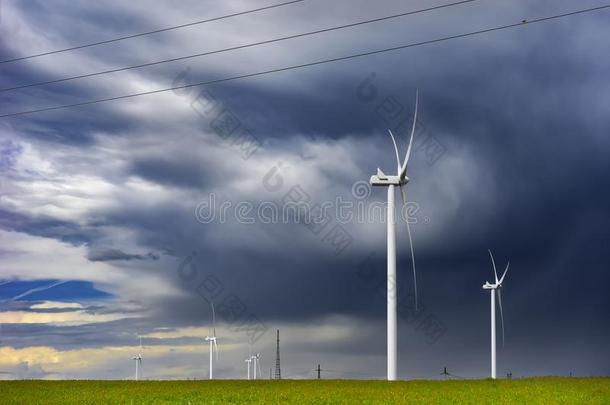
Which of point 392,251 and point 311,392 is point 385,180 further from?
point 311,392

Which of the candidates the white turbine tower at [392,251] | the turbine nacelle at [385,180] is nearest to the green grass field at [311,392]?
the white turbine tower at [392,251]

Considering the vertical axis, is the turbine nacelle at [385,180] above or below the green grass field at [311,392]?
above

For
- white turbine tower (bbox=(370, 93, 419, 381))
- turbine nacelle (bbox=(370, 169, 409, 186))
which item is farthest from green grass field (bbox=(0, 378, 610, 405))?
turbine nacelle (bbox=(370, 169, 409, 186))

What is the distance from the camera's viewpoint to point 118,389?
43094mm

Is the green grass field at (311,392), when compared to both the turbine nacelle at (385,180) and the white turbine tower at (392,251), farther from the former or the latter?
the turbine nacelle at (385,180)

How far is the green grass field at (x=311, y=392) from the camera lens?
34844 mm

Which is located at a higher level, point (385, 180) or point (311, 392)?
point (385, 180)

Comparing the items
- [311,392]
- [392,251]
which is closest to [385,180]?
[392,251]

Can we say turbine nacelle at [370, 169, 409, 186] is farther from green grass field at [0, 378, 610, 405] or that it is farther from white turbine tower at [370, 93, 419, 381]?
green grass field at [0, 378, 610, 405]

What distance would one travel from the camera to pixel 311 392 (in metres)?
38.7

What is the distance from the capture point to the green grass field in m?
34.8

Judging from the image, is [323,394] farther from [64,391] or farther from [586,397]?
[64,391]

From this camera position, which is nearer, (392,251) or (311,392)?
(311,392)

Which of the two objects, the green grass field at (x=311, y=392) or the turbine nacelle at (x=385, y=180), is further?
the turbine nacelle at (x=385, y=180)
